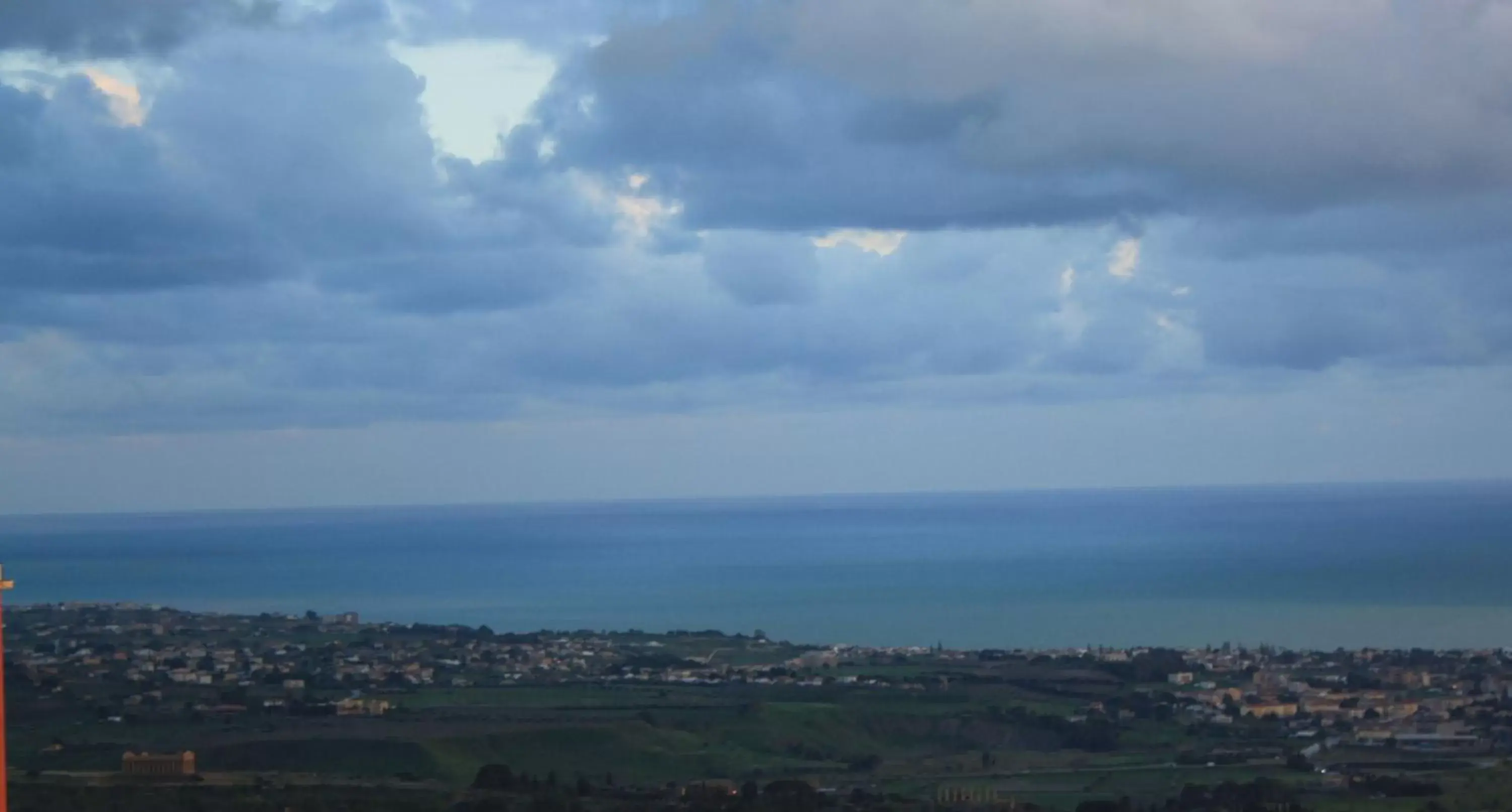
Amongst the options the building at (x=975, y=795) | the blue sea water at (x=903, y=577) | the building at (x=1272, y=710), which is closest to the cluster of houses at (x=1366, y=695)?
the building at (x=1272, y=710)

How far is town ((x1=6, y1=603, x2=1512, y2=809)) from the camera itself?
62.4 feet

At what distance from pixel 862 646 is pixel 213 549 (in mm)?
72850

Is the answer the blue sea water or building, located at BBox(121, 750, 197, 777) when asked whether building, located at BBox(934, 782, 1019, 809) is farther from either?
the blue sea water

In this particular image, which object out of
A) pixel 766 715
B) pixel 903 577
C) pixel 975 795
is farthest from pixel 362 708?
pixel 903 577

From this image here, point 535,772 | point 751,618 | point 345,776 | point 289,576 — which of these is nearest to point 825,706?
point 535,772

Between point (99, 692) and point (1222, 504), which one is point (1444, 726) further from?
point (1222, 504)

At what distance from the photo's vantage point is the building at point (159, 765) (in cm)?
1852

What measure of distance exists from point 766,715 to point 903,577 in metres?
51.7

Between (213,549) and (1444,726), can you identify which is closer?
(1444,726)

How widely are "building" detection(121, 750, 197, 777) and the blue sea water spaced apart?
82.2 feet

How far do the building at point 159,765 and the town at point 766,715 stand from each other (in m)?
0.05

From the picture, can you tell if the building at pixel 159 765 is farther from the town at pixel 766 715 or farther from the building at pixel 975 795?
the building at pixel 975 795

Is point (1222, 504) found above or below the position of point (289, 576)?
above

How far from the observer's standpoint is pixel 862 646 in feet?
127
